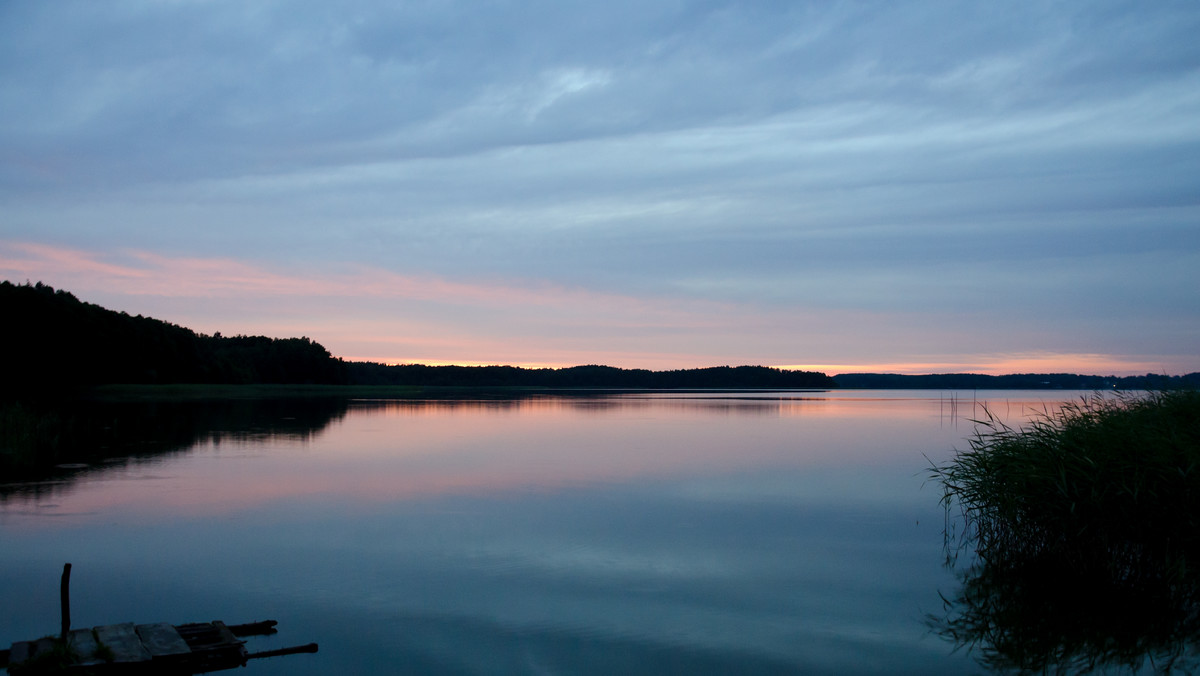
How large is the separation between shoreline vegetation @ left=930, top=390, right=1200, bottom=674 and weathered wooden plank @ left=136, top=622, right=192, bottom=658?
6436 mm

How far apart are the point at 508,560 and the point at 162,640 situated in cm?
444

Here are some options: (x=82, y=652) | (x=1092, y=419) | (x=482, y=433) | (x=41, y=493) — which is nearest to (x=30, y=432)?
(x=41, y=493)

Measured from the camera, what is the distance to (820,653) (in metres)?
7.03

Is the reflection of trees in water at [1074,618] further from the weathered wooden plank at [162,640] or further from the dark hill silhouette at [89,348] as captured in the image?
the dark hill silhouette at [89,348]

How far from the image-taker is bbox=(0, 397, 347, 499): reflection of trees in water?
16.8 metres

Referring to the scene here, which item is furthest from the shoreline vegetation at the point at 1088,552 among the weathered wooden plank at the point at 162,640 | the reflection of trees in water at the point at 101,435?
the reflection of trees in water at the point at 101,435

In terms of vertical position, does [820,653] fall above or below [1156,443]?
below

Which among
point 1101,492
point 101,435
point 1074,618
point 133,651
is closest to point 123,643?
point 133,651

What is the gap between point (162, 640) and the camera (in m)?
6.14

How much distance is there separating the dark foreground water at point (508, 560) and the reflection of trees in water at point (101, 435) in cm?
62

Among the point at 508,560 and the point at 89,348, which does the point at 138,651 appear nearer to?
the point at 508,560

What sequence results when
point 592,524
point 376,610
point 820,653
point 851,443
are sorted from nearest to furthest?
point 820,653, point 376,610, point 592,524, point 851,443

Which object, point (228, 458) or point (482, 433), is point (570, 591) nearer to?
point (228, 458)

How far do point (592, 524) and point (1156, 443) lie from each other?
7178mm
